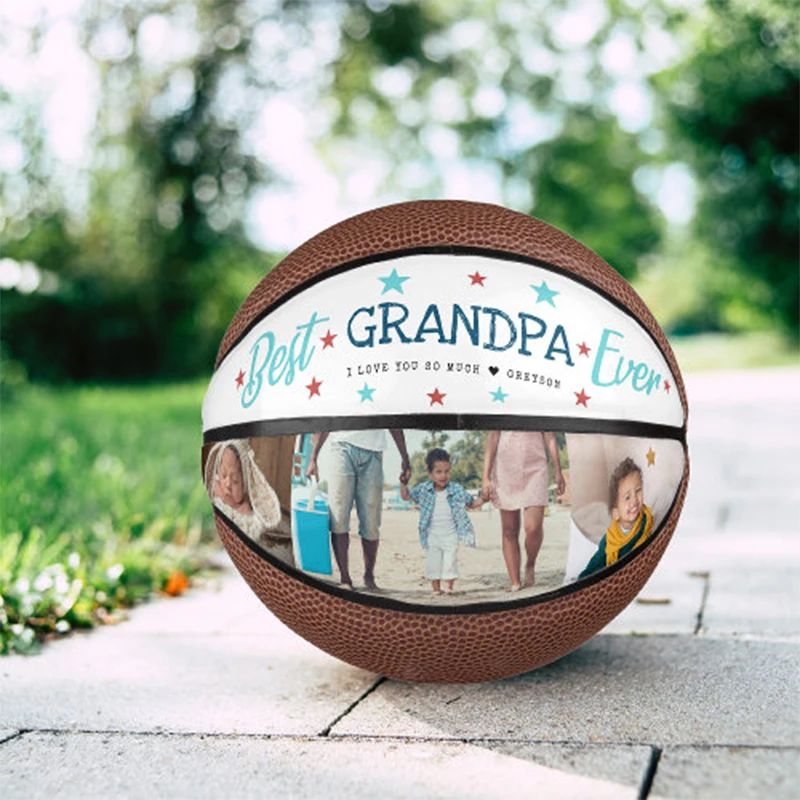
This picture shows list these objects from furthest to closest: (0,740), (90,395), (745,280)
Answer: (745,280) → (90,395) → (0,740)

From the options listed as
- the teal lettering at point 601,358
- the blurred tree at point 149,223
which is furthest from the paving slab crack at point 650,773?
the blurred tree at point 149,223

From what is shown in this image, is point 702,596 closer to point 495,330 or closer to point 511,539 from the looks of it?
point 511,539

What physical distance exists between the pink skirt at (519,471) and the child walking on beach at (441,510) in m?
0.08

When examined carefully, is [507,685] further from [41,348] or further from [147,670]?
[41,348]

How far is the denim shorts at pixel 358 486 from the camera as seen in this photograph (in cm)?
302

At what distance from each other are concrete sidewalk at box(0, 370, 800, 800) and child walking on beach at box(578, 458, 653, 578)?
1.36 ft

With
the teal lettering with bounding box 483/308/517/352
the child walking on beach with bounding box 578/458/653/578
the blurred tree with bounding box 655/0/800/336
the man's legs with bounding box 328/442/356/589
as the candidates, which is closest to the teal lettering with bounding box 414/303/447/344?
the teal lettering with bounding box 483/308/517/352

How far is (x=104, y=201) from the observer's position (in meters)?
22.8

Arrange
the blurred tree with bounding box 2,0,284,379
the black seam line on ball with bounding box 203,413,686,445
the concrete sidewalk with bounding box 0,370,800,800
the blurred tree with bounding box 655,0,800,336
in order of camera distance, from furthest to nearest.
Answer: the blurred tree with bounding box 655,0,800,336 < the blurred tree with bounding box 2,0,284,379 < the black seam line on ball with bounding box 203,413,686,445 < the concrete sidewalk with bounding box 0,370,800,800

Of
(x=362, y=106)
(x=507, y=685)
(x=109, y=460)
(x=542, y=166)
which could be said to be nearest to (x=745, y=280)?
(x=542, y=166)

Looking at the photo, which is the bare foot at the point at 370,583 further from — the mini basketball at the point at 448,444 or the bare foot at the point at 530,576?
the bare foot at the point at 530,576

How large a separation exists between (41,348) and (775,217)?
1740 cm

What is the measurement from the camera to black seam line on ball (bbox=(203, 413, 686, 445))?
Answer: 297cm

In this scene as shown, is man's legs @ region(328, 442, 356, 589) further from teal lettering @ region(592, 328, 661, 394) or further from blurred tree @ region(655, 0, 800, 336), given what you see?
blurred tree @ region(655, 0, 800, 336)
